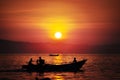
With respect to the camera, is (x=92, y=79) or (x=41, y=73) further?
(x=41, y=73)

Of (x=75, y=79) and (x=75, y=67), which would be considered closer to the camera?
(x=75, y=79)

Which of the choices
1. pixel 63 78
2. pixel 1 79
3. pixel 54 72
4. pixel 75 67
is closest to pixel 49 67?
pixel 54 72

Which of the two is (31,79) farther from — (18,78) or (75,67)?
(75,67)

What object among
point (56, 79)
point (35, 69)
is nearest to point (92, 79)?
point (56, 79)

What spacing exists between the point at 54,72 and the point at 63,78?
9.15 metres

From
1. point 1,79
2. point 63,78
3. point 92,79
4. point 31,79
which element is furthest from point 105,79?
point 1,79

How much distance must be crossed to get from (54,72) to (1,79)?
519 inches

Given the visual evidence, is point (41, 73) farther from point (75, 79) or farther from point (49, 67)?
point (75, 79)

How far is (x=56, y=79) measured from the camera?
46.3 meters

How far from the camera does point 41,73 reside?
54.6m

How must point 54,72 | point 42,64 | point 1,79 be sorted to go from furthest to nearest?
point 54,72 → point 42,64 → point 1,79

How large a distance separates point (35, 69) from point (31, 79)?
822cm

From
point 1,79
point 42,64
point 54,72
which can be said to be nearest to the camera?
point 1,79

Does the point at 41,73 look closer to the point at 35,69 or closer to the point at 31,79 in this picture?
the point at 35,69
